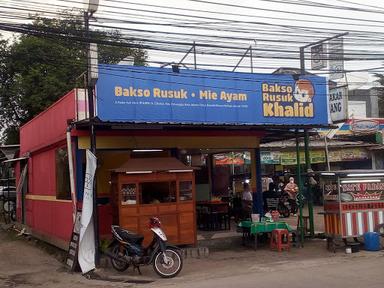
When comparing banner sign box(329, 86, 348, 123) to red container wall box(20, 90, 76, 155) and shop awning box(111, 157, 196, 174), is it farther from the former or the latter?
red container wall box(20, 90, 76, 155)

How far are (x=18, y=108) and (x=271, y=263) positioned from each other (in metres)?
26.0

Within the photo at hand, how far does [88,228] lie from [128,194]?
1.65 m

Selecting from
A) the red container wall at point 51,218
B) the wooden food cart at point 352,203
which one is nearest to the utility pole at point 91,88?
the red container wall at point 51,218

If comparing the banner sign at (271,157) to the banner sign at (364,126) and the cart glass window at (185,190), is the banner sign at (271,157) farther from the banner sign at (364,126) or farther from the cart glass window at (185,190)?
the cart glass window at (185,190)

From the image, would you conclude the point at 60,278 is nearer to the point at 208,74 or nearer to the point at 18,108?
the point at 208,74

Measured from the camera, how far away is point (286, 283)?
1003cm

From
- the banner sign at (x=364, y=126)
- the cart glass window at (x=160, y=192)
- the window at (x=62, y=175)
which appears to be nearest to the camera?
the cart glass window at (x=160, y=192)

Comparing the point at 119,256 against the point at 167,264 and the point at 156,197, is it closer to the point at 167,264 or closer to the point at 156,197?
the point at 167,264

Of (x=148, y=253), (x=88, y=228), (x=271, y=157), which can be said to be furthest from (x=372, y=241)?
(x=271, y=157)

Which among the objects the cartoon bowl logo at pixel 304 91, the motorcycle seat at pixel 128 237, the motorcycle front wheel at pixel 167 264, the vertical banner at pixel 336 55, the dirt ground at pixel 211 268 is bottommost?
the dirt ground at pixel 211 268

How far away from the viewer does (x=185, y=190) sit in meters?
14.4

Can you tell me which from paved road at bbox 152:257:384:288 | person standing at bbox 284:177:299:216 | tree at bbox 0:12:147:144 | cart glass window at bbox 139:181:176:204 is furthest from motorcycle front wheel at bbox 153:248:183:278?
tree at bbox 0:12:147:144

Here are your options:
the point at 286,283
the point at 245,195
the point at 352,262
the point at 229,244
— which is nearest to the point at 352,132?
the point at 245,195

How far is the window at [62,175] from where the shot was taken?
15.6 metres
